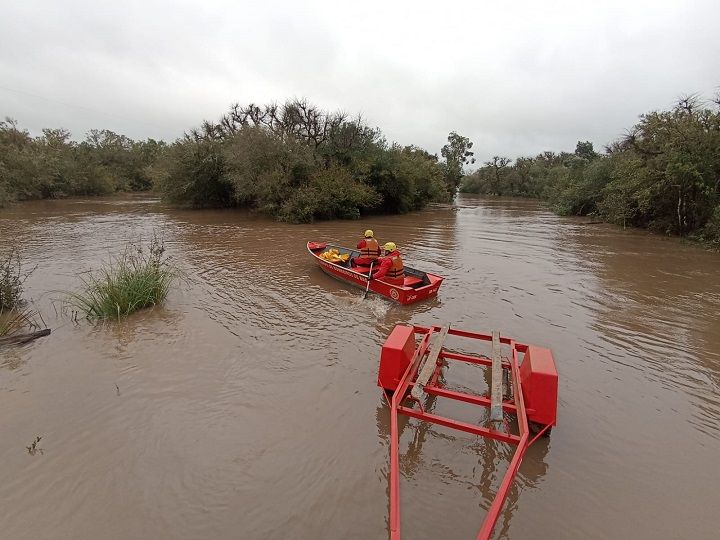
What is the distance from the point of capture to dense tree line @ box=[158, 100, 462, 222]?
24.7 metres

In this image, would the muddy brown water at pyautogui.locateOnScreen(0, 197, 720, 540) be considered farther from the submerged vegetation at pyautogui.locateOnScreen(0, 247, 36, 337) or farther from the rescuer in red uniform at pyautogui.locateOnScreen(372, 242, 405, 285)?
the rescuer in red uniform at pyautogui.locateOnScreen(372, 242, 405, 285)

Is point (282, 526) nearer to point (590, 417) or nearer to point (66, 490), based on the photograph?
point (66, 490)

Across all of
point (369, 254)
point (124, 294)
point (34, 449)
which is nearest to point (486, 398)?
point (34, 449)

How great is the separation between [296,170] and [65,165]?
28642 mm

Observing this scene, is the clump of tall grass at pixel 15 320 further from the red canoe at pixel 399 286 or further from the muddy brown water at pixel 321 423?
the red canoe at pixel 399 286

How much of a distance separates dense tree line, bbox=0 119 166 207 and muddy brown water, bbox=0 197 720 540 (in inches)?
986

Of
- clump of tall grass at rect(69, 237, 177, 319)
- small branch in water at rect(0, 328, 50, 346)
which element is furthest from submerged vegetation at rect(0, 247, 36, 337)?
clump of tall grass at rect(69, 237, 177, 319)

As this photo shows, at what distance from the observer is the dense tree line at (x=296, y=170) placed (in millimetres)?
24688

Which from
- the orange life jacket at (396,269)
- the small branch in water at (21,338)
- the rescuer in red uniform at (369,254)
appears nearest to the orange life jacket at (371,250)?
the rescuer in red uniform at (369,254)

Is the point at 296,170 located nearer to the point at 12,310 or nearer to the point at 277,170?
the point at 277,170

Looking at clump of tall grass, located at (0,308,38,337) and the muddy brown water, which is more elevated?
clump of tall grass, located at (0,308,38,337)

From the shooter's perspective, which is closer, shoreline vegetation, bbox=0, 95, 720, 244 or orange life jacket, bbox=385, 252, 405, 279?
orange life jacket, bbox=385, 252, 405, 279

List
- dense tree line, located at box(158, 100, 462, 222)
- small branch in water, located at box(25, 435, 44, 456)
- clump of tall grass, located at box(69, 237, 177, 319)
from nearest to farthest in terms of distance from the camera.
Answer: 1. small branch in water, located at box(25, 435, 44, 456)
2. clump of tall grass, located at box(69, 237, 177, 319)
3. dense tree line, located at box(158, 100, 462, 222)

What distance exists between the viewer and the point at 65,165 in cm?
3944
